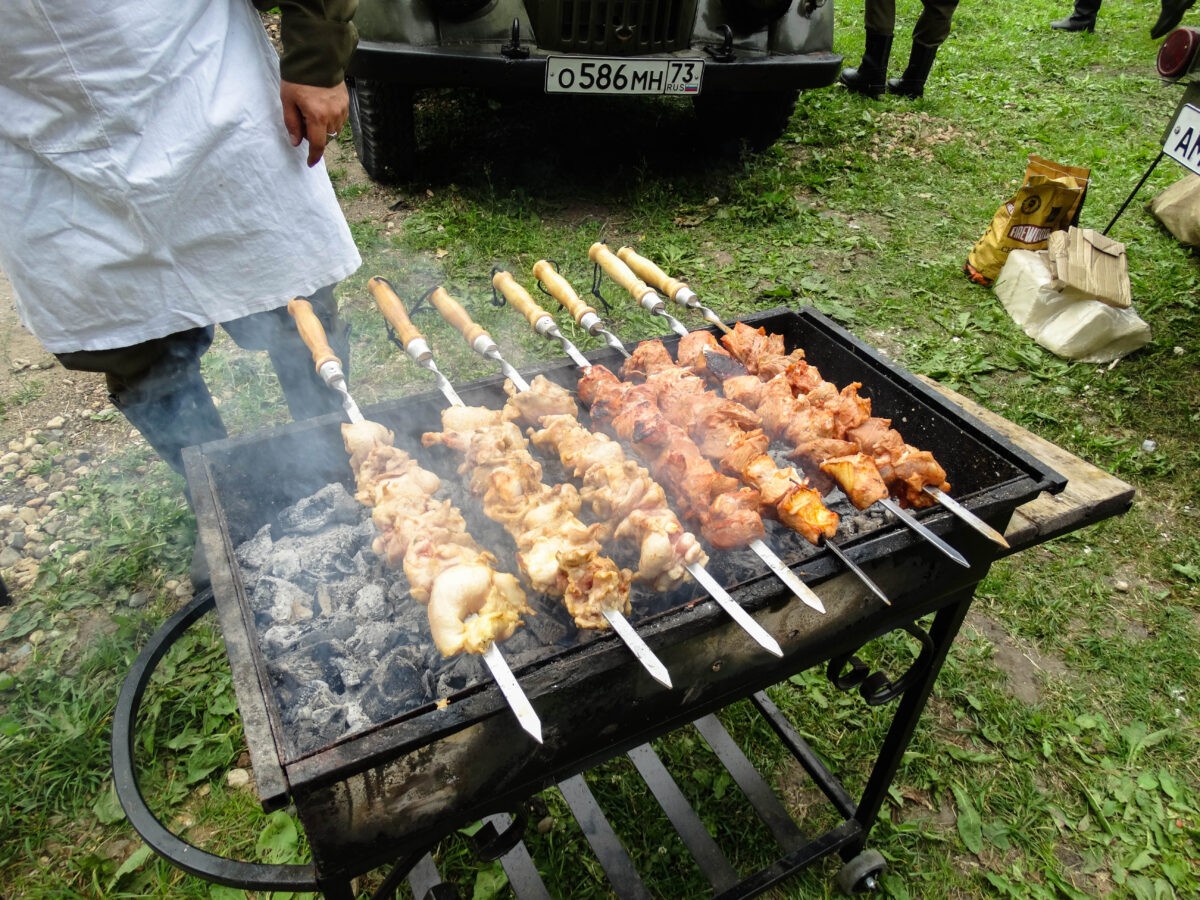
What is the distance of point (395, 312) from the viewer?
229 cm

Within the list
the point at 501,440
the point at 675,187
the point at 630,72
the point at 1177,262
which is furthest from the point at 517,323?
the point at 1177,262

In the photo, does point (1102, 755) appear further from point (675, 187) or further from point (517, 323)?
point (675, 187)

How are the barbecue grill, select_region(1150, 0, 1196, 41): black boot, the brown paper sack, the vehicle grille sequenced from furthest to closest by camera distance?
the brown paper sack, select_region(1150, 0, 1196, 41): black boot, the vehicle grille, the barbecue grill

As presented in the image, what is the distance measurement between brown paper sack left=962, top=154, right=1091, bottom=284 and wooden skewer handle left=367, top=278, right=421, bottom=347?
16.0ft

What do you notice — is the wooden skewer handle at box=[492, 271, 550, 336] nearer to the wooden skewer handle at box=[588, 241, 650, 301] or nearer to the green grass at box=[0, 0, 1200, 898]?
the wooden skewer handle at box=[588, 241, 650, 301]

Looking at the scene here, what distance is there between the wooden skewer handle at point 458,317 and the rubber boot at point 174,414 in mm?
1148

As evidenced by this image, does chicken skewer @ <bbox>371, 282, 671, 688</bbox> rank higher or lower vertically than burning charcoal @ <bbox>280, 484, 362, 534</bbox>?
higher

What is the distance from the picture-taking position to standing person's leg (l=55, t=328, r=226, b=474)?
2.58 metres

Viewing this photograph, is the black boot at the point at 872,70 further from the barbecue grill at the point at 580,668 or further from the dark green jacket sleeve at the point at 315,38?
the dark green jacket sleeve at the point at 315,38

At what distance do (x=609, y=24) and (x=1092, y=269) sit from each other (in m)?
3.62

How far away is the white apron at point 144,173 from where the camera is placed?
2.05 meters

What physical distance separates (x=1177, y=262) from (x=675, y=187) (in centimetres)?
411

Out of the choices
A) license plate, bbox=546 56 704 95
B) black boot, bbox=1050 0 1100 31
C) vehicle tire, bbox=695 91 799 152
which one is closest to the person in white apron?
license plate, bbox=546 56 704 95

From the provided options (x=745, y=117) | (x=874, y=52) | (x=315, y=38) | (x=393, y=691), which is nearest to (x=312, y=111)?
(x=315, y=38)
